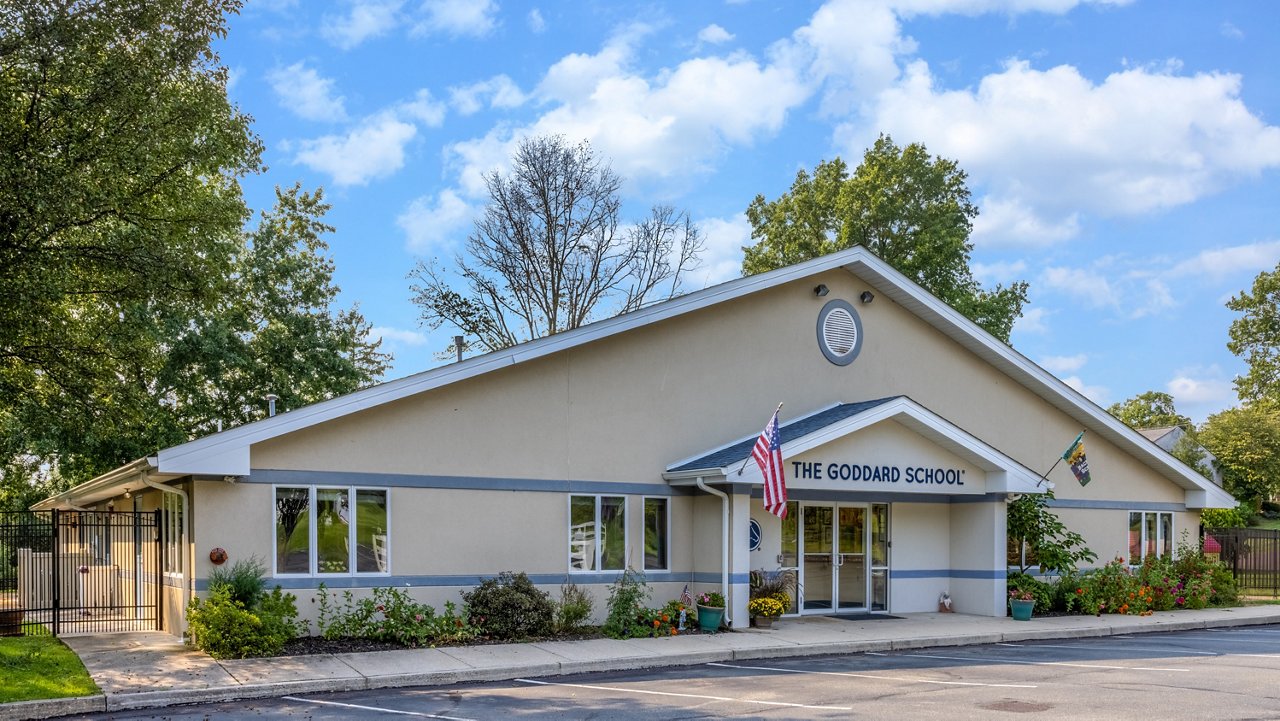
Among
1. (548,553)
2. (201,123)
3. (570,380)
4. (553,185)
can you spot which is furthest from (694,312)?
(553,185)

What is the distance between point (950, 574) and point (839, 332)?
5.30m

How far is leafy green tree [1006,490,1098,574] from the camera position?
2134cm

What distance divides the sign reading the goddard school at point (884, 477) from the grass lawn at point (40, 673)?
36.4ft

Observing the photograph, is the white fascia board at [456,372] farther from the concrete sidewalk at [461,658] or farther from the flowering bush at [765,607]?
the flowering bush at [765,607]

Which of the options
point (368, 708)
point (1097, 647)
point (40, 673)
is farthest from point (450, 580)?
point (1097, 647)

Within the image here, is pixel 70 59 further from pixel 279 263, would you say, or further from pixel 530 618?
pixel 279 263

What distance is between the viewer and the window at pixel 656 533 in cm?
1870

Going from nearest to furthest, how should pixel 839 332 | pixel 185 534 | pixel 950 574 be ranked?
pixel 185 534
pixel 839 332
pixel 950 574

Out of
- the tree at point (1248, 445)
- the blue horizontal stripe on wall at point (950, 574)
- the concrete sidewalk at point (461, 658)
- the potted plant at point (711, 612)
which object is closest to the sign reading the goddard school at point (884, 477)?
the blue horizontal stripe on wall at point (950, 574)

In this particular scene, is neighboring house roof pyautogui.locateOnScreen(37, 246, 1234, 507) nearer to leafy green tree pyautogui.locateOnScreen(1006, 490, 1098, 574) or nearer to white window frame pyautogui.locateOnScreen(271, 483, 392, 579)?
white window frame pyautogui.locateOnScreen(271, 483, 392, 579)

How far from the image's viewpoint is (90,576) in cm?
2431

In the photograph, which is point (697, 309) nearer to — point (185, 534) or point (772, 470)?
point (772, 470)

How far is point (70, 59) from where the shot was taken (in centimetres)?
1645

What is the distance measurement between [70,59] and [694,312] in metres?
10.8
